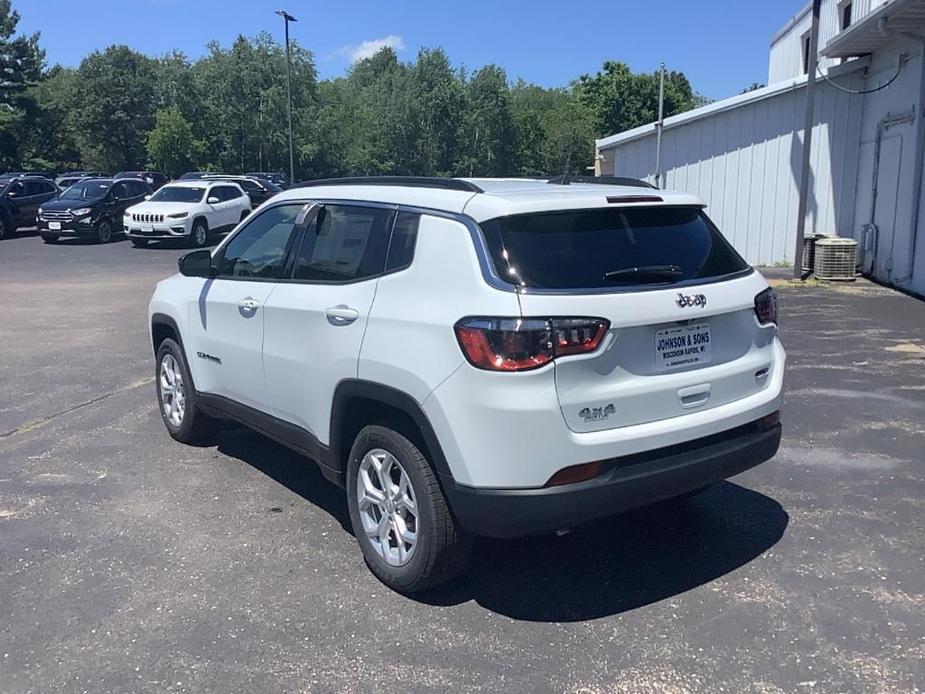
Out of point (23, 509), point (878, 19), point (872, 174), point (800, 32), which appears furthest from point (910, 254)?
point (23, 509)

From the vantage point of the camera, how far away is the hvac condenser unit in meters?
14.0

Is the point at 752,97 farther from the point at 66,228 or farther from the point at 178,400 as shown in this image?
the point at 66,228

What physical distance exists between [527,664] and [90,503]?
292 cm

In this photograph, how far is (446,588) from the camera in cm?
391

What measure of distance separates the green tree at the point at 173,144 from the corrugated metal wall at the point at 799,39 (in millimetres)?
37707

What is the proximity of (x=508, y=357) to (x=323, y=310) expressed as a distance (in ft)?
4.05

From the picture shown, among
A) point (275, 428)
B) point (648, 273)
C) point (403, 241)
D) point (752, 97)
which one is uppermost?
point (752, 97)

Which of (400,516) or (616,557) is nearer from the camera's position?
(400,516)

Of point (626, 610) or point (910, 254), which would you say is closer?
point (626, 610)

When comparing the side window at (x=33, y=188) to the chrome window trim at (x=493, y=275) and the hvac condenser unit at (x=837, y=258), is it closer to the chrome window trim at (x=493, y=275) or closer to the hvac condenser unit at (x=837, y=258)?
the hvac condenser unit at (x=837, y=258)

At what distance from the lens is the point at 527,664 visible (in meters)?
3.28

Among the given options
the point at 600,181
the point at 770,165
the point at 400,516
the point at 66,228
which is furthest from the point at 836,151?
the point at 66,228

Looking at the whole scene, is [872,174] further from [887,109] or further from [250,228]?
[250,228]

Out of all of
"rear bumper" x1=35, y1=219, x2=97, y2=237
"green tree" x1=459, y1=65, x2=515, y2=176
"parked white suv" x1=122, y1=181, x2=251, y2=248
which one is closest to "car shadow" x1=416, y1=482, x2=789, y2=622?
"parked white suv" x1=122, y1=181, x2=251, y2=248
